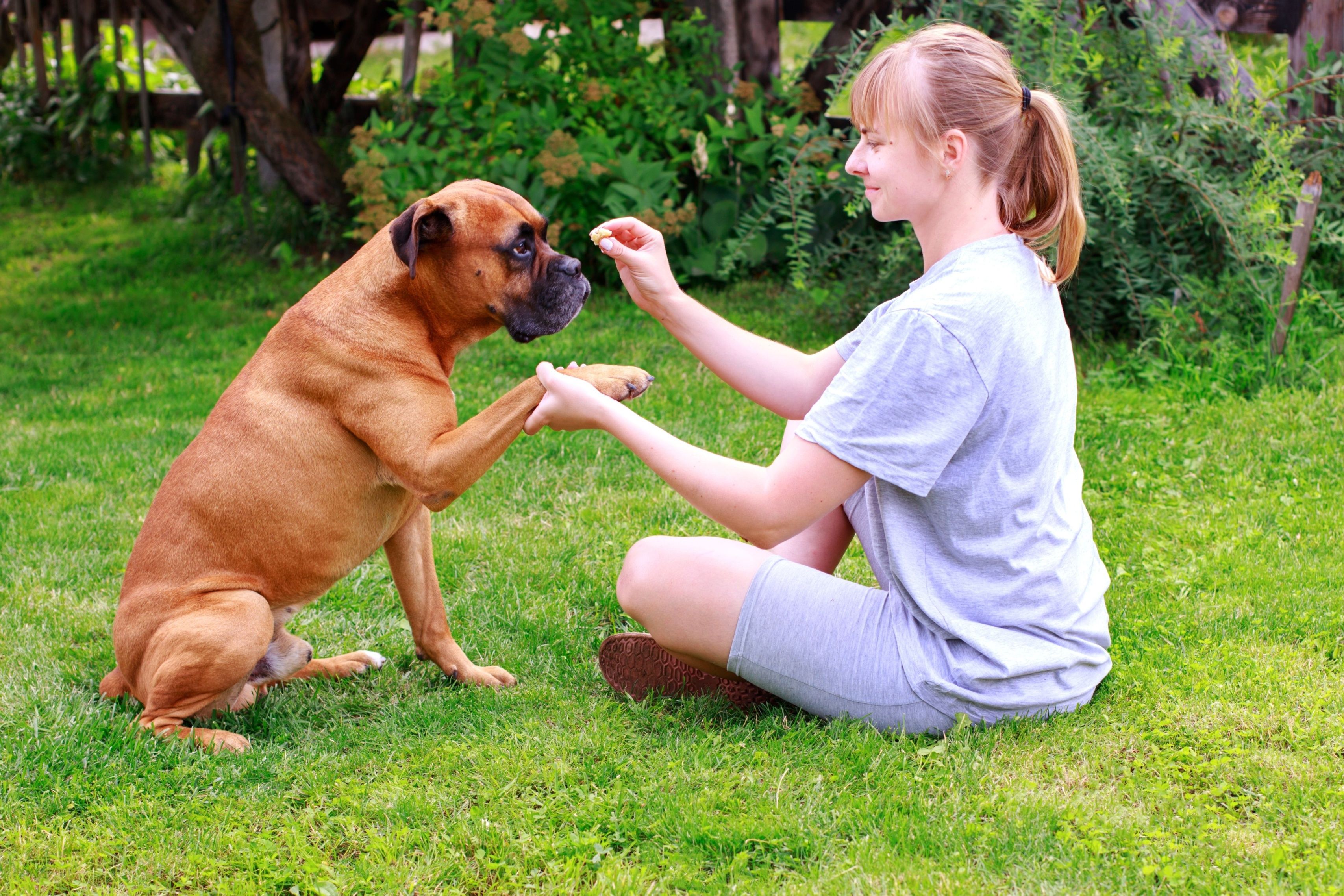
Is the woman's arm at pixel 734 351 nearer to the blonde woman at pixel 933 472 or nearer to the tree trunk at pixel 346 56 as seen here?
the blonde woman at pixel 933 472

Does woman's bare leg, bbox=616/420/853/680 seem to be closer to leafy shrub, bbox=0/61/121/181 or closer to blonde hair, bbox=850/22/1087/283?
blonde hair, bbox=850/22/1087/283

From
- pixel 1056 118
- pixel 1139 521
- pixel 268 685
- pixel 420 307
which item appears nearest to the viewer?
pixel 1056 118

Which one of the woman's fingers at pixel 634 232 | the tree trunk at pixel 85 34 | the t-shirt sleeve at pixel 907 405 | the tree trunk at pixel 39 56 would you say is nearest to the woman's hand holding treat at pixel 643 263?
the woman's fingers at pixel 634 232

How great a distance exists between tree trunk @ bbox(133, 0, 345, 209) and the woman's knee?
262 inches

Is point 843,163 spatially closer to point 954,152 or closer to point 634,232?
point 634,232

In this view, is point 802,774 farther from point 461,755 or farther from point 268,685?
point 268,685

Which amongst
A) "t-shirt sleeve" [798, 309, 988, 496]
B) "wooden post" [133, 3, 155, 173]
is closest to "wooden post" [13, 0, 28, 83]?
"wooden post" [133, 3, 155, 173]

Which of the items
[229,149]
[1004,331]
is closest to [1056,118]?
[1004,331]

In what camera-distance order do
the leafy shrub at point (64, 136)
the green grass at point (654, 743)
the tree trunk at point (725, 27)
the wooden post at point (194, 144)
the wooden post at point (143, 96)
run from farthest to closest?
the leafy shrub at point (64, 136)
the wooden post at point (194, 144)
the wooden post at point (143, 96)
the tree trunk at point (725, 27)
the green grass at point (654, 743)

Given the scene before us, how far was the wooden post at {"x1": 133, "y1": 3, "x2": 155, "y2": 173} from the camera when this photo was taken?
1086 centimetres

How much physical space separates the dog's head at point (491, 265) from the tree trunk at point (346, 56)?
7328 mm

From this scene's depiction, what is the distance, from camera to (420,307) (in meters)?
3.36

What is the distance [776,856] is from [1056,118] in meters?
1.83

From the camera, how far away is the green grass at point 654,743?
2.54 m
